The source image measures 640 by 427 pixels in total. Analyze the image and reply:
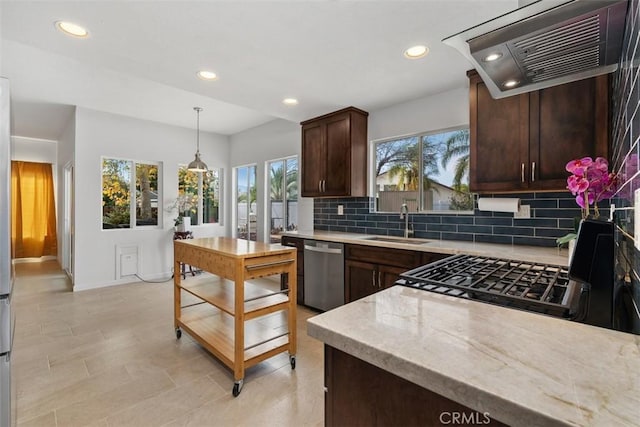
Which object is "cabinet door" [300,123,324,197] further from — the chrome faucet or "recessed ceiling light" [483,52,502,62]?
"recessed ceiling light" [483,52,502,62]

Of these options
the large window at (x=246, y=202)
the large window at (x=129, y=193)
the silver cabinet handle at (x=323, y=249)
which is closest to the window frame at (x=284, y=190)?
the large window at (x=246, y=202)

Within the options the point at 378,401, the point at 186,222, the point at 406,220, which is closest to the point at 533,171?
the point at 406,220

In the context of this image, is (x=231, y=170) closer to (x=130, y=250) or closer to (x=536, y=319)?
(x=130, y=250)

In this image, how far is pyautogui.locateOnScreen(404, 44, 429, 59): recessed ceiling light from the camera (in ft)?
7.07

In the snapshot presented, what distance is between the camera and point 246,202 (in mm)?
5828

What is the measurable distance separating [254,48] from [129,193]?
4.03 m

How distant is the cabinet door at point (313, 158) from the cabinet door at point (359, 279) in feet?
3.85

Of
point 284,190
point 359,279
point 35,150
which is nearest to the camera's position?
point 359,279

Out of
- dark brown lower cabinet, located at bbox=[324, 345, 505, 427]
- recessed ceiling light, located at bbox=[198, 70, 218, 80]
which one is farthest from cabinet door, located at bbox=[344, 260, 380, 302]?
recessed ceiling light, located at bbox=[198, 70, 218, 80]

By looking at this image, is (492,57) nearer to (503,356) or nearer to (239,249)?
(503,356)

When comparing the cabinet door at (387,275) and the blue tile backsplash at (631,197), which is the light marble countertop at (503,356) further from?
the cabinet door at (387,275)

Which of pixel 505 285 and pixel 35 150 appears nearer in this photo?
pixel 505 285

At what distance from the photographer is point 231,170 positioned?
6109 mm

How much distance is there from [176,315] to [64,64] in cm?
282
